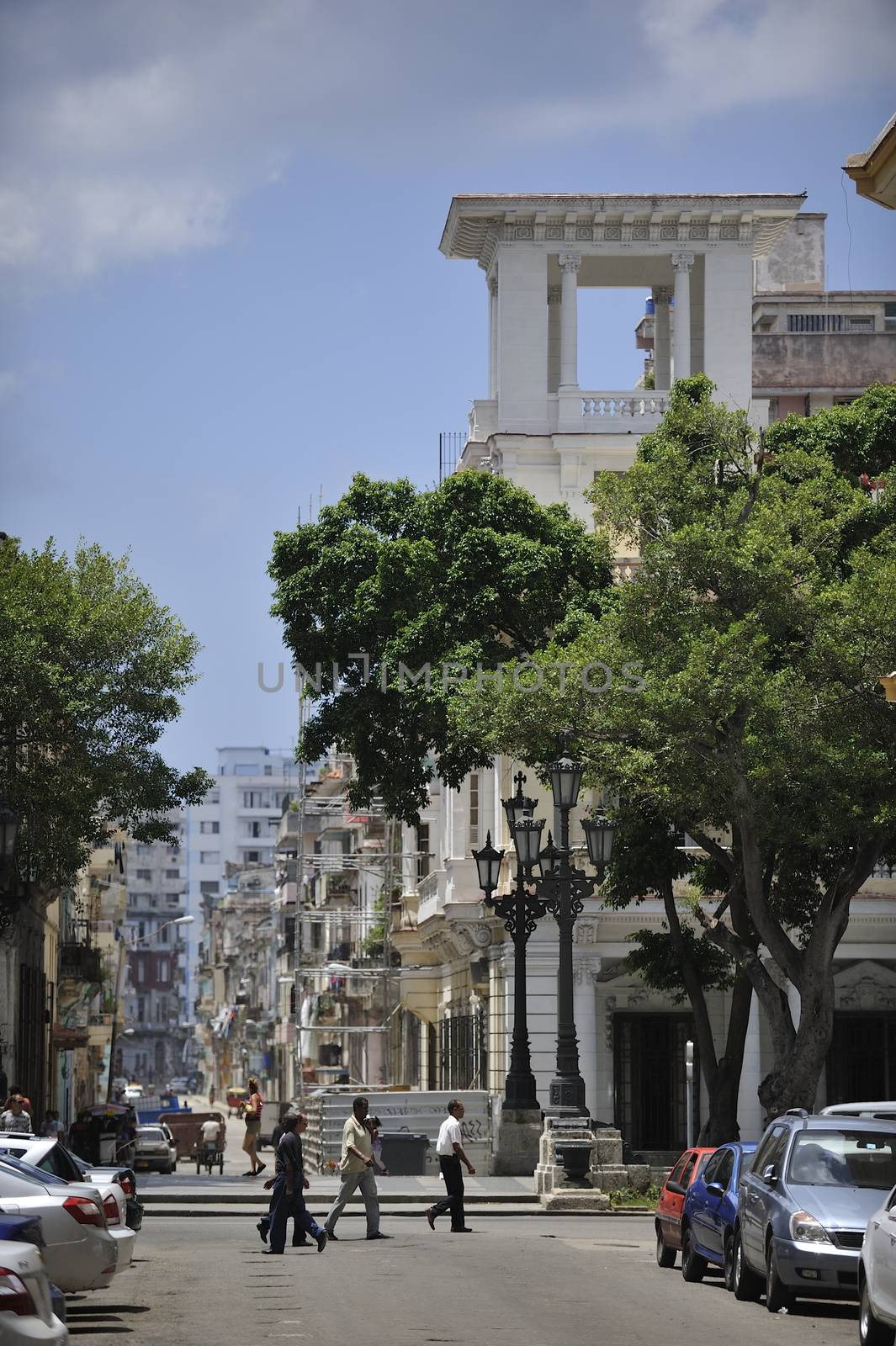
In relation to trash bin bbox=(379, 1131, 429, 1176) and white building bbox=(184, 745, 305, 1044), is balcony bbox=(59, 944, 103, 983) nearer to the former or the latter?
trash bin bbox=(379, 1131, 429, 1176)

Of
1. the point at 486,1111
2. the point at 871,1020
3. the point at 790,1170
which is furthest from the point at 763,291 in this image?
the point at 790,1170

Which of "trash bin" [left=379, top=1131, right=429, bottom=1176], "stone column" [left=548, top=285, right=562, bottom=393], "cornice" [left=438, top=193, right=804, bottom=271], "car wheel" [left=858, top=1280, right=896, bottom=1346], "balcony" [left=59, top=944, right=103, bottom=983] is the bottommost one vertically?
"trash bin" [left=379, top=1131, right=429, bottom=1176]

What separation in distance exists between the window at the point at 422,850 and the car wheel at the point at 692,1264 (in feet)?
Result: 109

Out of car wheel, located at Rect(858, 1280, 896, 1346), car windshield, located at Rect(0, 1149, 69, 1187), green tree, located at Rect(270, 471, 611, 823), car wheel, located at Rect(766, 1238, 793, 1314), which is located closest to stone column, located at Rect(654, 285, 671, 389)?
green tree, located at Rect(270, 471, 611, 823)

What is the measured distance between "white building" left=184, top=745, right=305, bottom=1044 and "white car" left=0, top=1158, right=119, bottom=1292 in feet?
561

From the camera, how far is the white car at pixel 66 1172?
17125 mm

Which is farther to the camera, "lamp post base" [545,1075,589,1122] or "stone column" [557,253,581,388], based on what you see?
"stone column" [557,253,581,388]

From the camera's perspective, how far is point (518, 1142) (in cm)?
3462

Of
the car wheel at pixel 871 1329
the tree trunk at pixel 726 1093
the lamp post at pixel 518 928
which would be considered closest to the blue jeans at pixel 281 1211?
the car wheel at pixel 871 1329

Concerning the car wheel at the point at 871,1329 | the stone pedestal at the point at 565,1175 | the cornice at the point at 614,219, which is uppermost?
the cornice at the point at 614,219

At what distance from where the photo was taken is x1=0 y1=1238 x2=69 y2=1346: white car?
370 inches

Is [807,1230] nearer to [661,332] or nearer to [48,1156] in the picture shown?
[48,1156]

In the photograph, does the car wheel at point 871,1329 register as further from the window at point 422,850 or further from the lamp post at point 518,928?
the window at point 422,850

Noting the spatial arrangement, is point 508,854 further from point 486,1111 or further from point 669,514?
point 669,514
